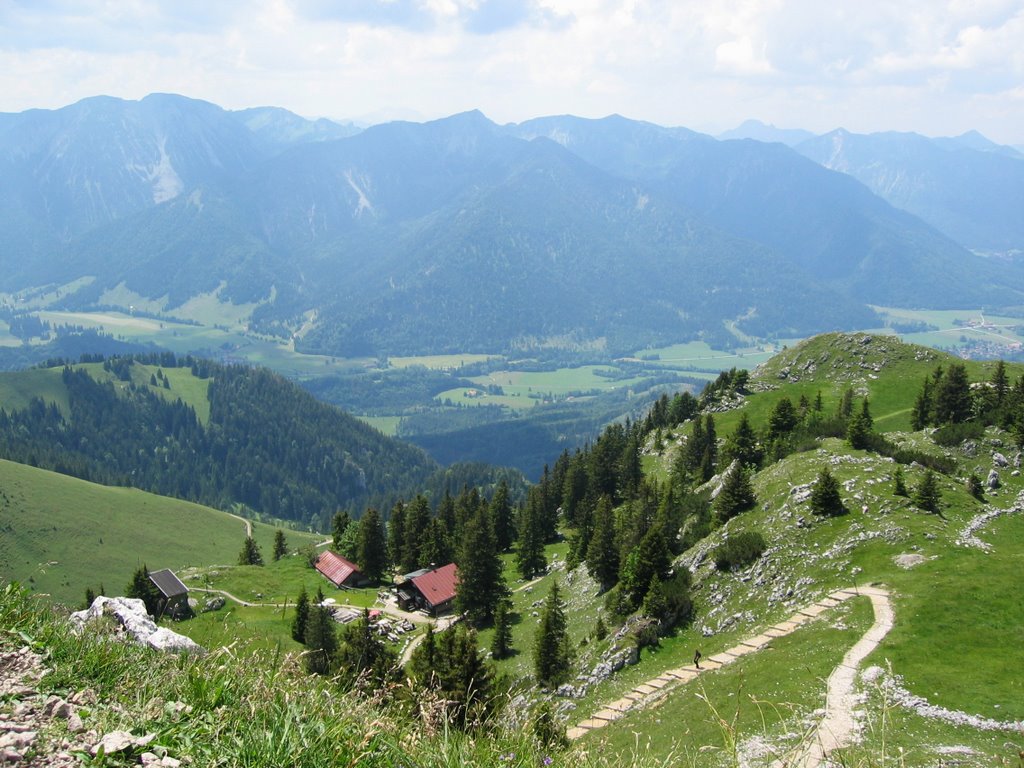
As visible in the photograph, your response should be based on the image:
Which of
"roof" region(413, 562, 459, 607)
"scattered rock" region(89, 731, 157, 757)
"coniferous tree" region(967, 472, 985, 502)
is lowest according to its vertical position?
"roof" region(413, 562, 459, 607)

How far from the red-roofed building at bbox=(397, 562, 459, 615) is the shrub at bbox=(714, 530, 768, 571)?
3264 centimetres

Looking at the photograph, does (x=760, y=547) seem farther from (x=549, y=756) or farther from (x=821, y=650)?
(x=549, y=756)

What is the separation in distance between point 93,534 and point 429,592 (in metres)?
86.5

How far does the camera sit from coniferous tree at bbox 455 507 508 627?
238ft

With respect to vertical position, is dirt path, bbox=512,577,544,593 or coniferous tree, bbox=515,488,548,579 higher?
coniferous tree, bbox=515,488,548,579

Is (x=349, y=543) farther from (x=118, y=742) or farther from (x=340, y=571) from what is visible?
(x=118, y=742)

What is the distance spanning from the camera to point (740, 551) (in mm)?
54438

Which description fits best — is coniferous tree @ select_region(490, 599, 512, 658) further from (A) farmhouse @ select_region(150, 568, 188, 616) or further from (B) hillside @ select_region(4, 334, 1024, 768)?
(A) farmhouse @ select_region(150, 568, 188, 616)

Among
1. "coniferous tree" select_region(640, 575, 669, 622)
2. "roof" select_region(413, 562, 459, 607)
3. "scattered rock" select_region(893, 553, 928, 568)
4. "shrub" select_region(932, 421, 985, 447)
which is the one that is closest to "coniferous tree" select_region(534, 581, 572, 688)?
"coniferous tree" select_region(640, 575, 669, 622)

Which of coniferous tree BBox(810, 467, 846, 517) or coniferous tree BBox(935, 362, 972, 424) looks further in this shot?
coniferous tree BBox(935, 362, 972, 424)

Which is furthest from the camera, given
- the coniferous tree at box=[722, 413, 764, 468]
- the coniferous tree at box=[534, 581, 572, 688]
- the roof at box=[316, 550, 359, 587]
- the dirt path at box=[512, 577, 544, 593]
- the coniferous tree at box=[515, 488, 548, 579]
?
the roof at box=[316, 550, 359, 587]

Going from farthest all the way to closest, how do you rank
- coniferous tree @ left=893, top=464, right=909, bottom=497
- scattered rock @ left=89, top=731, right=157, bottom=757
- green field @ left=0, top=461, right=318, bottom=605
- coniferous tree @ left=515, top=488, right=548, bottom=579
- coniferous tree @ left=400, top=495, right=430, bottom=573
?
green field @ left=0, top=461, right=318, bottom=605
coniferous tree @ left=400, top=495, right=430, bottom=573
coniferous tree @ left=515, top=488, right=548, bottom=579
coniferous tree @ left=893, top=464, right=909, bottom=497
scattered rock @ left=89, top=731, right=157, bottom=757

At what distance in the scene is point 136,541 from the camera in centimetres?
13812

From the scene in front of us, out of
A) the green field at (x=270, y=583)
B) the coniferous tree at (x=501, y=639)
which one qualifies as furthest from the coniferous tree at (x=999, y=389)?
the green field at (x=270, y=583)
